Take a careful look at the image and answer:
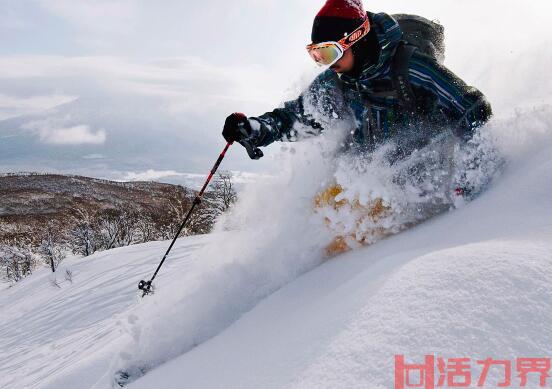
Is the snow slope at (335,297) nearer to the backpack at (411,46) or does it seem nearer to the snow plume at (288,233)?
the snow plume at (288,233)

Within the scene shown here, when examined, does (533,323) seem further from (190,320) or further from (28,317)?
Answer: (28,317)

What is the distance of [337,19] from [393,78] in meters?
0.58

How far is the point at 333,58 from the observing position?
2861 millimetres

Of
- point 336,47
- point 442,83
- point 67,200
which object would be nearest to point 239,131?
point 336,47

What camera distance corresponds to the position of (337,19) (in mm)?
2889

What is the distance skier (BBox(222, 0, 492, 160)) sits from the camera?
2.76 metres

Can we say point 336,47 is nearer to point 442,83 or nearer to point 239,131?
point 442,83

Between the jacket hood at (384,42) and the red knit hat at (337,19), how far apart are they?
134 mm

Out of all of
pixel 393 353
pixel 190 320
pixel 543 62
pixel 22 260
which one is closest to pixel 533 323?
pixel 393 353

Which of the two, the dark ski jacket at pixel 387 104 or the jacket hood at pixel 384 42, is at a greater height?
the jacket hood at pixel 384 42

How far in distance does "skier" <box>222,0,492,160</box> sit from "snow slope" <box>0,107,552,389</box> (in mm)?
392

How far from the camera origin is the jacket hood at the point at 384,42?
2863mm

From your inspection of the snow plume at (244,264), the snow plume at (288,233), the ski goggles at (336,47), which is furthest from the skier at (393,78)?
the snow plume at (244,264)
